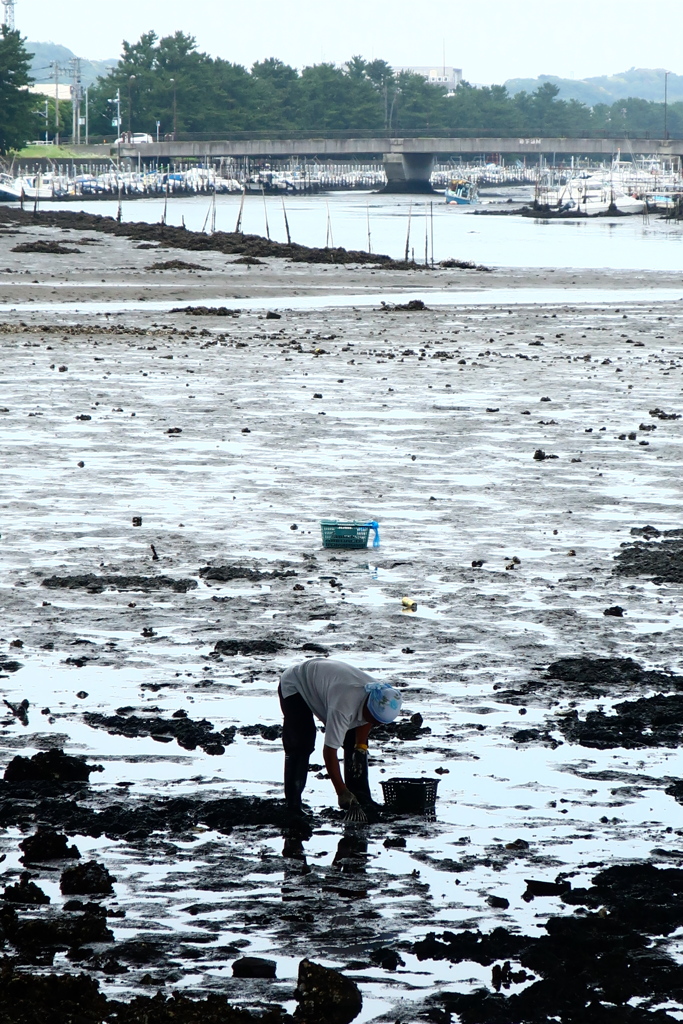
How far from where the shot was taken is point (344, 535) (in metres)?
15.1

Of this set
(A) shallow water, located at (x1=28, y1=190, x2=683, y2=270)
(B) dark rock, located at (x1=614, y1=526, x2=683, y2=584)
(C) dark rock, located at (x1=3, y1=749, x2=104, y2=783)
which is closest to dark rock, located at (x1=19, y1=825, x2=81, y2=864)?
(C) dark rock, located at (x1=3, y1=749, x2=104, y2=783)

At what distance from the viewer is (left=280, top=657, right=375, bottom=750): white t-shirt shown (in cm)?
829

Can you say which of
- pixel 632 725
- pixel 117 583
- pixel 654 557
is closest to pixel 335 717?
pixel 632 725

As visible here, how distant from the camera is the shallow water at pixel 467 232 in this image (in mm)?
76688

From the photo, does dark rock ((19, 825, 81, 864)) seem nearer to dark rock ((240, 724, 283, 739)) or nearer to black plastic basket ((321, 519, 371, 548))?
dark rock ((240, 724, 283, 739))

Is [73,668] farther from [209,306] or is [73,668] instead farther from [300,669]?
[209,306]

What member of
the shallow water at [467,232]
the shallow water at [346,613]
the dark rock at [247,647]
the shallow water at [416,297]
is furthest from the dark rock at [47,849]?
the shallow water at [467,232]

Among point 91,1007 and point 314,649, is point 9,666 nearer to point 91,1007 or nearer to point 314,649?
point 314,649

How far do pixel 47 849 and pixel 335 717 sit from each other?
1.73 metres

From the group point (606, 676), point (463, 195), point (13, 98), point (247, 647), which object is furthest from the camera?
point (463, 195)

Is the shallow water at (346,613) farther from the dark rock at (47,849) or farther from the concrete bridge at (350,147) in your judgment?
the concrete bridge at (350,147)

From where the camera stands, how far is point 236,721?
1024cm

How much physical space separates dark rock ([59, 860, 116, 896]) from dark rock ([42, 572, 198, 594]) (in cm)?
603

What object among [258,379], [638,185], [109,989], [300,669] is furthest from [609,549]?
[638,185]
